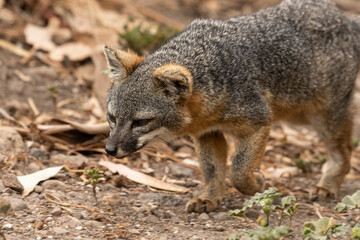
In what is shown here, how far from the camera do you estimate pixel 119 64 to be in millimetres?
6332

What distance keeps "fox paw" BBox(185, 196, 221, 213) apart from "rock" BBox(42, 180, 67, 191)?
4.83ft

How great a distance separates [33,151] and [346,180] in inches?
191

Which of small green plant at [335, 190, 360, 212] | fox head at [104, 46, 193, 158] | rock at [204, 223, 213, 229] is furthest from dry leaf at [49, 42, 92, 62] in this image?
small green plant at [335, 190, 360, 212]

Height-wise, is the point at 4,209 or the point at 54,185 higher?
the point at 54,185

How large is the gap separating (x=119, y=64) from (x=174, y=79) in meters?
0.75

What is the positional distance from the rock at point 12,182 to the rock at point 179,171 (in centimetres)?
238

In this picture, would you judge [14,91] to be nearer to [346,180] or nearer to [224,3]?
[346,180]

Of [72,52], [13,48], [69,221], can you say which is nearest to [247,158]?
[69,221]

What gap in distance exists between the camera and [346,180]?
29.7 feet

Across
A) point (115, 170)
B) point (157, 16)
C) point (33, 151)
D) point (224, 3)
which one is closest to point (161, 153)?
point (115, 170)

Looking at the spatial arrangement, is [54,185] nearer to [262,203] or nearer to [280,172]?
[262,203]

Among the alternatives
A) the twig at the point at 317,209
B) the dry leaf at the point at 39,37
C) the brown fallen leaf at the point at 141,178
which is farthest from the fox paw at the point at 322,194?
the dry leaf at the point at 39,37

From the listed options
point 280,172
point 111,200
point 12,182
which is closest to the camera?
point 12,182

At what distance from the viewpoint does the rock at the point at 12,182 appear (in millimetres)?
6241
